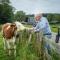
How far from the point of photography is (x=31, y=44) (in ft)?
6.80

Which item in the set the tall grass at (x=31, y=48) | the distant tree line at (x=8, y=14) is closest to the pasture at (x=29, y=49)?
Result: the tall grass at (x=31, y=48)

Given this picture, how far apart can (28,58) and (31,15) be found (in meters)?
0.31

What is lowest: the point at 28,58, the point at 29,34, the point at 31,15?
the point at 28,58

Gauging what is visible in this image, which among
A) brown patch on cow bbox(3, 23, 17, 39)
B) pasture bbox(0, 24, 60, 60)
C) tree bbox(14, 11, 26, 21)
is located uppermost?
tree bbox(14, 11, 26, 21)

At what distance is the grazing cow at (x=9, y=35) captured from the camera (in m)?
2.04

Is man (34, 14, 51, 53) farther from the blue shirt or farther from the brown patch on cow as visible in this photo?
the brown patch on cow

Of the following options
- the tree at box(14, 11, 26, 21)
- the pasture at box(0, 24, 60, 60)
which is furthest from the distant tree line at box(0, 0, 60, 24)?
the pasture at box(0, 24, 60, 60)

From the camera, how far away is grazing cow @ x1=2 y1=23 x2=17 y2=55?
2.04 m

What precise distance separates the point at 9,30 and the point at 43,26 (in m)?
0.25

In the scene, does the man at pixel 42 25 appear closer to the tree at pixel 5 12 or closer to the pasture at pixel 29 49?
the pasture at pixel 29 49

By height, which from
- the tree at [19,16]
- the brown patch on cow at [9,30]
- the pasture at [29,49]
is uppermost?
the tree at [19,16]

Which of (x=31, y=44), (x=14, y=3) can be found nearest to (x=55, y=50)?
(x=31, y=44)

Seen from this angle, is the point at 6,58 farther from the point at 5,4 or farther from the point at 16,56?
the point at 5,4

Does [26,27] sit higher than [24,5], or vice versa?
[24,5]
